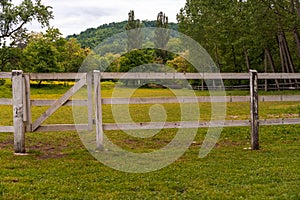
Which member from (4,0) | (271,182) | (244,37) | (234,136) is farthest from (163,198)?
(244,37)

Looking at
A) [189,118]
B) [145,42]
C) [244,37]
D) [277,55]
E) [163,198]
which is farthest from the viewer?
[277,55]

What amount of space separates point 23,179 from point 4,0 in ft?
85.7

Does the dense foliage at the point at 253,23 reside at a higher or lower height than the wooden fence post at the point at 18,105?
higher

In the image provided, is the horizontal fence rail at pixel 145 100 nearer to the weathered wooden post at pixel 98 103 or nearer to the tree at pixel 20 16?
the weathered wooden post at pixel 98 103

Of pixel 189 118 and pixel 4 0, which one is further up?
pixel 4 0

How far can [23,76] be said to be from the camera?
7.18 m

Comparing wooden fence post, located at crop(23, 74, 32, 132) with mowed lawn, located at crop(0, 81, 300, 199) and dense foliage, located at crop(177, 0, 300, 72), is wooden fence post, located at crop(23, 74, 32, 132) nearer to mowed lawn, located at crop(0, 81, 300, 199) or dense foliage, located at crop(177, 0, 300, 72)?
mowed lawn, located at crop(0, 81, 300, 199)

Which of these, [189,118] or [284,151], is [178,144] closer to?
[284,151]

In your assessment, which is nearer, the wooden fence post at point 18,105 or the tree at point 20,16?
the wooden fence post at point 18,105

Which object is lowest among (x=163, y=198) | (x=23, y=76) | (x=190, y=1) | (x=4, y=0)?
(x=163, y=198)

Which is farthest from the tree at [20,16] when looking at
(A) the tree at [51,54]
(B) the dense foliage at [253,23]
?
(A) the tree at [51,54]

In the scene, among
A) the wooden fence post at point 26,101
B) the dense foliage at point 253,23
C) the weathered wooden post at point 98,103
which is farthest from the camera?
the dense foliage at point 253,23

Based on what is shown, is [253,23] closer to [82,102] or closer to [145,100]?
[145,100]

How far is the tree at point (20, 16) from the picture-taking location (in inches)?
1045
